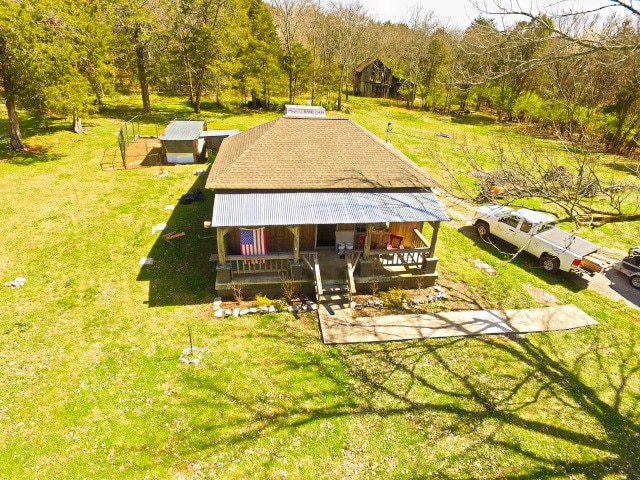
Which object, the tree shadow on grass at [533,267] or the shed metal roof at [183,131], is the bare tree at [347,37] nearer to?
the shed metal roof at [183,131]

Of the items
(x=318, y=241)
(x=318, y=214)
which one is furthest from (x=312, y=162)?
(x=318, y=241)

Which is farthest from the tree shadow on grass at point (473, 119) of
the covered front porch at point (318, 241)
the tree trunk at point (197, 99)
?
the covered front porch at point (318, 241)

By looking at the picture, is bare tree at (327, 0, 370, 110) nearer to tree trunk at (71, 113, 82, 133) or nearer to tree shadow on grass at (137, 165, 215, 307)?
tree trunk at (71, 113, 82, 133)

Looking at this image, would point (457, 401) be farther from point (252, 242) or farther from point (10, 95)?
point (10, 95)

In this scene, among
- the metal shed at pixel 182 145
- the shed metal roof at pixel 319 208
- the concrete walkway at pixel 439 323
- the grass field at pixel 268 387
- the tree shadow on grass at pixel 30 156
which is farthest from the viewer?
the metal shed at pixel 182 145

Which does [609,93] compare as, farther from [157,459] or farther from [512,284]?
[157,459]

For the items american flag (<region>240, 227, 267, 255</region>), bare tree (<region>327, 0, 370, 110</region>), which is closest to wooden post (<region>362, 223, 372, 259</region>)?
american flag (<region>240, 227, 267, 255</region>)
